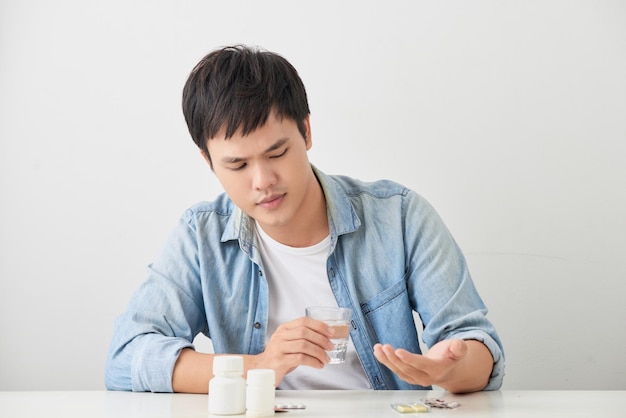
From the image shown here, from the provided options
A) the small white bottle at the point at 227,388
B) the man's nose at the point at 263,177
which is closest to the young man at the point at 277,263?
the man's nose at the point at 263,177

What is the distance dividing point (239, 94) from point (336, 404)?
2.36 ft

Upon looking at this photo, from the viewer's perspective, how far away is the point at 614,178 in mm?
2238

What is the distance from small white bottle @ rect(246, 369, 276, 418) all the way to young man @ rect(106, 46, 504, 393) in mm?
341

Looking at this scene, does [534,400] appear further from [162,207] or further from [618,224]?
[162,207]

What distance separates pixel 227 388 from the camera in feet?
4.03

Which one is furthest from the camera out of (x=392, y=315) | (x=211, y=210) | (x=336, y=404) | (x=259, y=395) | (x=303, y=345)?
(x=211, y=210)

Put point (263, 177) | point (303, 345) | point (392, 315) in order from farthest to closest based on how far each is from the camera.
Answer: point (392, 315) < point (263, 177) < point (303, 345)

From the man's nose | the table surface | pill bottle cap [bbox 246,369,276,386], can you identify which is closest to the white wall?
the man's nose

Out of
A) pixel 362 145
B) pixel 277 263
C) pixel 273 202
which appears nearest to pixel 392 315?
pixel 277 263

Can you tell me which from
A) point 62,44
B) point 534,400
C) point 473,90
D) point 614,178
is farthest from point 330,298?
point 62,44

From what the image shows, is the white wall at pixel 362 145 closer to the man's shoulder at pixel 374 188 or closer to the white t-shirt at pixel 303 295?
the man's shoulder at pixel 374 188

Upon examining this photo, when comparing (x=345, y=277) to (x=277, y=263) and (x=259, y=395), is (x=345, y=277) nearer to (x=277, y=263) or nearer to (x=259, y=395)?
(x=277, y=263)

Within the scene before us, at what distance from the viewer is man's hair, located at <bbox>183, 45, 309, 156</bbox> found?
5.53 ft

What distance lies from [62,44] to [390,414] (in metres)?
1.68
